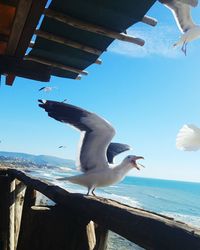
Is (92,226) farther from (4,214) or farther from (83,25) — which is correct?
(4,214)

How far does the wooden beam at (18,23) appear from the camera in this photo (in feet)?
9.58

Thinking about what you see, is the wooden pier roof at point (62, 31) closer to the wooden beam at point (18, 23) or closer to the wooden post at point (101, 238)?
the wooden beam at point (18, 23)

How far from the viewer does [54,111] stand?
168 inches

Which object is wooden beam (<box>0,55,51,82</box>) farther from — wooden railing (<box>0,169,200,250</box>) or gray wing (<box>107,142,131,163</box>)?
wooden railing (<box>0,169,200,250</box>)

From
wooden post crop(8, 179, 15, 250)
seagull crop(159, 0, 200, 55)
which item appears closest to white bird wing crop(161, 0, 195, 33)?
seagull crop(159, 0, 200, 55)

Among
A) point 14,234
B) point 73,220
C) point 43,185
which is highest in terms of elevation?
point 73,220

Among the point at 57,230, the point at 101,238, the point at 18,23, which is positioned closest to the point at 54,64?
the point at 18,23

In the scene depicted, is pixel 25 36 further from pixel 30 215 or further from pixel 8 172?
pixel 8 172

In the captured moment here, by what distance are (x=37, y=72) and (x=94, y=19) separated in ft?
5.06

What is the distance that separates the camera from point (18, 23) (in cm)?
324

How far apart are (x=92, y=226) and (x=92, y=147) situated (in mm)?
2444

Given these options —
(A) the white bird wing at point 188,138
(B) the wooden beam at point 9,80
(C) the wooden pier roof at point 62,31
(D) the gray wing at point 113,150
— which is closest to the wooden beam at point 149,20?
(C) the wooden pier roof at point 62,31

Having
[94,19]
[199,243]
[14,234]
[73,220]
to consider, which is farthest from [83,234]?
[14,234]

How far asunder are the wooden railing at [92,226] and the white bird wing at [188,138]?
78cm
